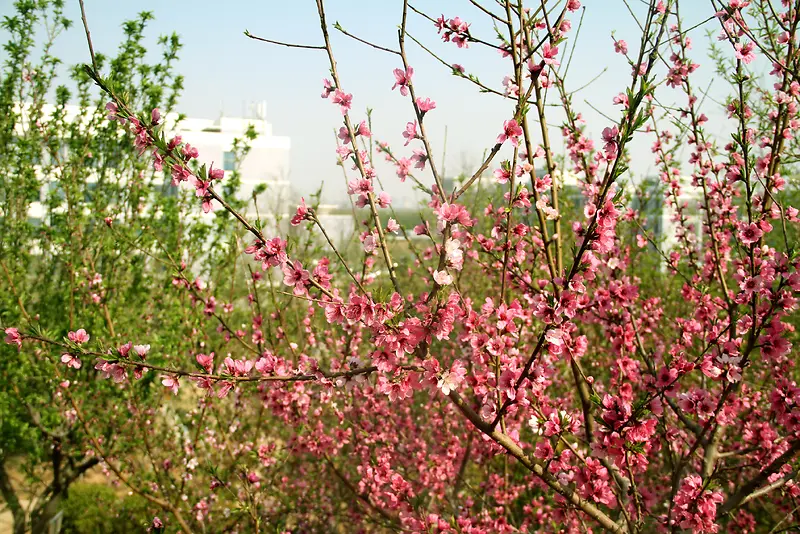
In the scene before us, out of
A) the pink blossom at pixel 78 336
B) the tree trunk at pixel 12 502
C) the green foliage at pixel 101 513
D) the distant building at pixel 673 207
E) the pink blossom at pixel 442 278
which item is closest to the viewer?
the pink blossom at pixel 442 278

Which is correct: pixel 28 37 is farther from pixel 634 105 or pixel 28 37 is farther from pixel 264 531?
pixel 634 105

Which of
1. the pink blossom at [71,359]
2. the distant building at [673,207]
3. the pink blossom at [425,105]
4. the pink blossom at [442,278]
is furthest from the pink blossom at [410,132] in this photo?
the distant building at [673,207]

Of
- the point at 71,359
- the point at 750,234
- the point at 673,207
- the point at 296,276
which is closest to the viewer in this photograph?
the point at 296,276

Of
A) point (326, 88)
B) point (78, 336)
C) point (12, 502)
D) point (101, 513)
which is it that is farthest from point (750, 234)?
point (101, 513)

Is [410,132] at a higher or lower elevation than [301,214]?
higher

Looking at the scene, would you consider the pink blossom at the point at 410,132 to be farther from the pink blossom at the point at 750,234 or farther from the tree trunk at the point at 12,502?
the tree trunk at the point at 12,502

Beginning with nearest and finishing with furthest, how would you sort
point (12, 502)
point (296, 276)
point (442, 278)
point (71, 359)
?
1. point (442, 278)
2. point (296, 276)
3. point (71, 359)
4. point (12, 502)

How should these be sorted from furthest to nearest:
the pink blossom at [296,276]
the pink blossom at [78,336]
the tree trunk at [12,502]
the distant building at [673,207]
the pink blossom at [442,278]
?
the tree trunk at [12,502] → the distant building at [673,207] → the pink blossom at [78,336] → the pink blossom at [296,276] → the pink blossom at [442,278]

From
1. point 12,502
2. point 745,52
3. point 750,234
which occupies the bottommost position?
point 12,502

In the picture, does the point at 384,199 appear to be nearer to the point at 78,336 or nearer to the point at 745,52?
the point at 78,336

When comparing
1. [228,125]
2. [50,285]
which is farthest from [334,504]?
[228,125]

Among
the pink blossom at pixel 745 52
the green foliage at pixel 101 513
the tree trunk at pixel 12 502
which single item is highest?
the pink blossom at pixel 745 52

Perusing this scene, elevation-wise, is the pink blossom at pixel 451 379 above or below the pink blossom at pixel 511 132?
below

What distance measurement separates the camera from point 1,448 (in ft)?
19.1
